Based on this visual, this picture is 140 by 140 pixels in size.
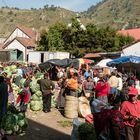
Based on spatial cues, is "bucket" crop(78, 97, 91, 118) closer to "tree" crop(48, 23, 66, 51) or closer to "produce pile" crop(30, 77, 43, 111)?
"produce pile" crop(30, 77, 43, 111)

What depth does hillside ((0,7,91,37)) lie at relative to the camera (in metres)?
131

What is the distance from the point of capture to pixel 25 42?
67125 millimetres

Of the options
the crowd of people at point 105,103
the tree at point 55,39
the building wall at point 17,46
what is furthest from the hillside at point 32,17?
the crowd of people at point 105,103

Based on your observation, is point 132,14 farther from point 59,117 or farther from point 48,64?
point 59,117

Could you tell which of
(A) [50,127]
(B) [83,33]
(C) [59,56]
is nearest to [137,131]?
(A) [50,127]

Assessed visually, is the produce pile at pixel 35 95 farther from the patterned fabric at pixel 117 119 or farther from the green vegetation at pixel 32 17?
the green vegetation at pixel 32 17

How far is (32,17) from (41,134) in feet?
423

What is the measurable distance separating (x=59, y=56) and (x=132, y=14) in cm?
12052

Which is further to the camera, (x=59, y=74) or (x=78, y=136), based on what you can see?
(x=59, y=74)

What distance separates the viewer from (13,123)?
12086mm

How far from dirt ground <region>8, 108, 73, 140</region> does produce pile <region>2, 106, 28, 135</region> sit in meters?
0.21

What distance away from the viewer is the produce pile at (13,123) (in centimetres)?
1198

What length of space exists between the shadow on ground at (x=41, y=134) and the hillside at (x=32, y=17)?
114 m

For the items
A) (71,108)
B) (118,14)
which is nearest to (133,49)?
(71,108)
